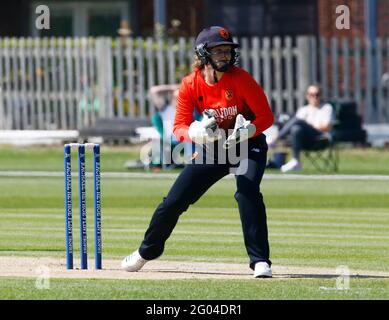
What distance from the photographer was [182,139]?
38.2 feet

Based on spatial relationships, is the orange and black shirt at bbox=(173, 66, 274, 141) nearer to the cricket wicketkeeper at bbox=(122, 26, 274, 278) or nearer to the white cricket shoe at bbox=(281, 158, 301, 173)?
the cricket wicketkeeper at bbox=(122, 26, 274, 278)

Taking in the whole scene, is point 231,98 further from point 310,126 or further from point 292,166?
point 310,126

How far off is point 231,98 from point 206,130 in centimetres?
31

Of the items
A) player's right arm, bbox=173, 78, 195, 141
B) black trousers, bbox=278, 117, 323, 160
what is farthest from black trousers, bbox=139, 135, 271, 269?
black trousers, bbox=278, 117, 323, 160

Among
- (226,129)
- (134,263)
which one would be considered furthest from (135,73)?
(226,129)

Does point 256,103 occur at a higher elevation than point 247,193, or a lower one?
higher

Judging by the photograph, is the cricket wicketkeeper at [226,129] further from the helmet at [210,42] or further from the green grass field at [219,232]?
the green grass field at [219,232]

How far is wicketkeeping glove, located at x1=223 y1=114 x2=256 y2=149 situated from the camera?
443 inches

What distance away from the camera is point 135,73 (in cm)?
3089

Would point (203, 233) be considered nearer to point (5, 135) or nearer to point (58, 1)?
point (5, 135)

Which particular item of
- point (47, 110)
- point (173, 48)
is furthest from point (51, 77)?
point (173, 48)
